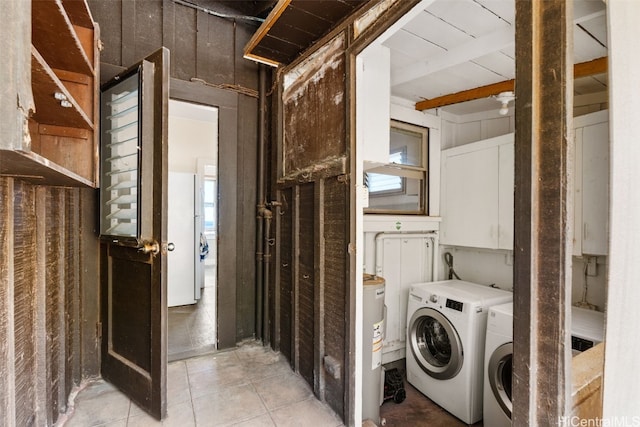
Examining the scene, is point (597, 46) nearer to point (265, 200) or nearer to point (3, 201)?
point (265, 200)

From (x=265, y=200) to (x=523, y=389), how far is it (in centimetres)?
210

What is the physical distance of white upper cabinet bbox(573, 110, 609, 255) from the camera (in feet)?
6.54

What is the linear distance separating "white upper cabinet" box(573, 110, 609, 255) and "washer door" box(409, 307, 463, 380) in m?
1.08

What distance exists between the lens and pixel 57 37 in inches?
50.2

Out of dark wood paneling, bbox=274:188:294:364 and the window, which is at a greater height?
the window

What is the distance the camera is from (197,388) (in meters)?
1.92

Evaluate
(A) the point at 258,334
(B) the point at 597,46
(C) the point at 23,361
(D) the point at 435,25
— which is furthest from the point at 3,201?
(B) the point at 597,46

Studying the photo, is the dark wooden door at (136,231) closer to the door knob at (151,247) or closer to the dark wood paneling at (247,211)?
the door knob at (151,247)

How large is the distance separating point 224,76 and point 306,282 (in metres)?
1.79

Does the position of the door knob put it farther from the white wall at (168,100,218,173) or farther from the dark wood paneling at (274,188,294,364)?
the white wall at (168,100,218,173)

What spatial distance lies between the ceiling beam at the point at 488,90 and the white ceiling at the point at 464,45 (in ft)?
0.15

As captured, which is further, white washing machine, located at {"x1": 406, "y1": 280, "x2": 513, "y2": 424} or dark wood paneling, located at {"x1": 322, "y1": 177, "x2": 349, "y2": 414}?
white washing machine, located at {"x1": 406, "y1": 280, "x2": 513, "y2": 424}

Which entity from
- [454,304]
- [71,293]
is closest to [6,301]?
[71,293]

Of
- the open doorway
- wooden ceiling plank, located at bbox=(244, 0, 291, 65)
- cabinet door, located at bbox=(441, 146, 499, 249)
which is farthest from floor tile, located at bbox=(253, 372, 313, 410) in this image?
wooden ceiling plank, located at bbox=(244, 0, 291, 65)
